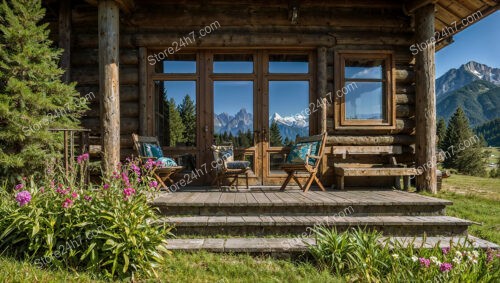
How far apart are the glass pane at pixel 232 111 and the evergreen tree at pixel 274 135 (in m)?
0.38

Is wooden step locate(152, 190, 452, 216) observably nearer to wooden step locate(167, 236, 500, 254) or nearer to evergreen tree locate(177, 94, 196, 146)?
wooden step locate(167, 236, 500, 254)

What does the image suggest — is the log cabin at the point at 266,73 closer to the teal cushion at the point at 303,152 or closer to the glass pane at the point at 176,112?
the glass pane at the point at 176,112

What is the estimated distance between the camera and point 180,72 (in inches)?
229

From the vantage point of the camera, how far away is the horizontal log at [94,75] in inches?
220

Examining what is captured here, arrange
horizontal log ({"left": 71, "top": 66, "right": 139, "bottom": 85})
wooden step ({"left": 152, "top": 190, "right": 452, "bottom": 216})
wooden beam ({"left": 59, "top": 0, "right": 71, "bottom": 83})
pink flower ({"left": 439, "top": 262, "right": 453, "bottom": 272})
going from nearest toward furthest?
1. pink flower ({"left": 439, "top": 262, "right": 453, "bottom": 272})
2. wooden step ({"left": 152, "top": 190, "right": 452, "bottom": 216})
3. wooden beam ({"left": 59, "top": 0, "right": 71, "bottom": 83})
4. horizontal log ({"left": 71, "top": 66, "right": 139, "bottom": 85})

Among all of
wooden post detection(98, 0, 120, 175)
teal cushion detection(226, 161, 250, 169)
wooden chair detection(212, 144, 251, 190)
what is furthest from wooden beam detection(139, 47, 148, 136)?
teal cushion detection(226, 161, 250, 169)

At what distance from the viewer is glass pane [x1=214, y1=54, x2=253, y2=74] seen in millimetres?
5840

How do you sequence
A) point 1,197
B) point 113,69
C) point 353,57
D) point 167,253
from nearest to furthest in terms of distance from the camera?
point 167,253 < point 1,197 < point 113,69 < point 353,57

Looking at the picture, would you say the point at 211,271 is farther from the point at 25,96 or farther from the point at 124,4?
the point at 124,4

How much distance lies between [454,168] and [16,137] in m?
29.1

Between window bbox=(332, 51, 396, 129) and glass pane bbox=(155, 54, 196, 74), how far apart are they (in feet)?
9.04

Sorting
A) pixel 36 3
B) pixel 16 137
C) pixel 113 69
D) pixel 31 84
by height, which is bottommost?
pixel 16 137

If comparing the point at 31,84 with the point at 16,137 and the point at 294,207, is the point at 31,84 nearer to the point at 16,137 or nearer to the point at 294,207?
the point at 16,137

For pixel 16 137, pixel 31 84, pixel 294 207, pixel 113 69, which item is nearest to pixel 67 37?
pixel 113 69
